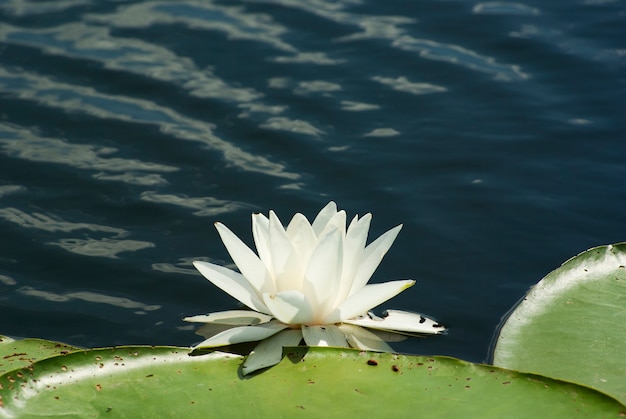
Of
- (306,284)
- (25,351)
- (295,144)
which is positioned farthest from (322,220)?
(295,144)

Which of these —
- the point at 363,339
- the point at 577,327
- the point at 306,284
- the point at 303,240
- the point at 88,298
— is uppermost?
the point at 303,240

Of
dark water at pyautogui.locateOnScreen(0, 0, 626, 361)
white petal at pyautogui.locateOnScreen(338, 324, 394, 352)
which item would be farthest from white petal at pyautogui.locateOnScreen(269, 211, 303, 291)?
dark water at pyautogui.locateOnScreen(0, 0, 626, 361)

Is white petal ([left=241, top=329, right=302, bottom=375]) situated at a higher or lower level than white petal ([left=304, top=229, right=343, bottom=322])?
lower

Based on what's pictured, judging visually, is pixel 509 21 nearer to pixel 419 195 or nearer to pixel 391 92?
pixel 391 92

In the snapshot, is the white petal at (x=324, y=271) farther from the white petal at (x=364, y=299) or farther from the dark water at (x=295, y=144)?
the dark water at (x=295, y=144)

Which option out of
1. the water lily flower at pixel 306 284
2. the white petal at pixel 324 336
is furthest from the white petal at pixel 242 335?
the white petal at pixel 324 336

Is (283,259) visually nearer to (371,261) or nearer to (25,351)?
(371,261)

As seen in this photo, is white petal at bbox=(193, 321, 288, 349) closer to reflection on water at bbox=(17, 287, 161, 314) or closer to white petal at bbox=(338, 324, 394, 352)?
white petal at bbox=(338, 324, 394, 352)
